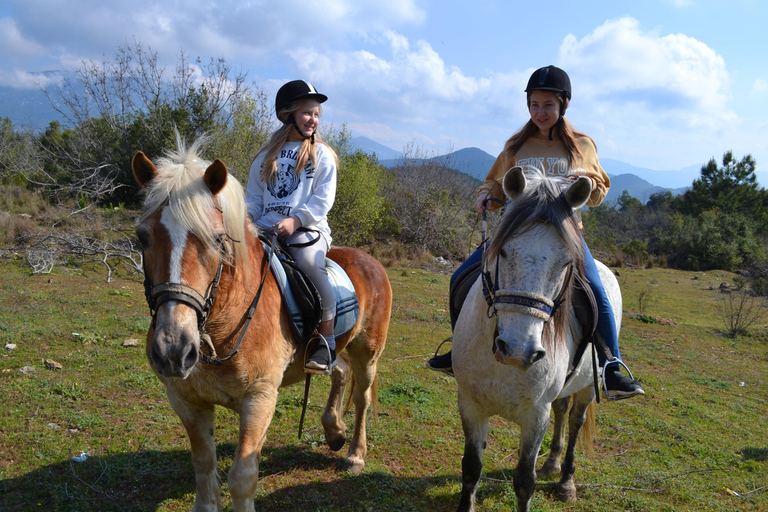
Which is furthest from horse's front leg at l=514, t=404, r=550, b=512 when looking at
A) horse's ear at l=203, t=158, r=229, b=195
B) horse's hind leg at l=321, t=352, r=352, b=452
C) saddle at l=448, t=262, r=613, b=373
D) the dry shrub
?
the dry shrub

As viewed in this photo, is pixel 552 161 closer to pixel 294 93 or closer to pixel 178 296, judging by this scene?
pixel 294 93

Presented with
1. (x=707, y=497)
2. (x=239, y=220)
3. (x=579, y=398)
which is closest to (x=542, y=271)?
(x=239, y=220)

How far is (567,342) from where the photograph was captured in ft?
9.57

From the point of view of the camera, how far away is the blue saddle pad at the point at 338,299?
2.91m

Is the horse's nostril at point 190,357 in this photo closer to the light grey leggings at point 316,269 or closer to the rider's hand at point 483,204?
the light grey leggings at point 316,269

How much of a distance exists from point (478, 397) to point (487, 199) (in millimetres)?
1376

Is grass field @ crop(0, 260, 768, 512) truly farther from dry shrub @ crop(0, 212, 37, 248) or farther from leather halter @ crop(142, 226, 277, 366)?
dry shrub @ crop(0, 212, 37, 248)

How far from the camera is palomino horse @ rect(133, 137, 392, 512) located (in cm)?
196

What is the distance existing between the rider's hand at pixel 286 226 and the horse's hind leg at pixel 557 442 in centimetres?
296

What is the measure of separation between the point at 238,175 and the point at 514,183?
43.3 feet

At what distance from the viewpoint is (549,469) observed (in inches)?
163

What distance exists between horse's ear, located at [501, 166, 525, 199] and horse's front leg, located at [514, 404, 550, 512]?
1.38m

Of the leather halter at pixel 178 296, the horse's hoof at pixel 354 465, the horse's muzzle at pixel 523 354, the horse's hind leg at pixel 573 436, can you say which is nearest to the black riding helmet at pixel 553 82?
the horse's muzzle at pixel 523 354

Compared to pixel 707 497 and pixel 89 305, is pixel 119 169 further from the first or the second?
pixel 707 497
